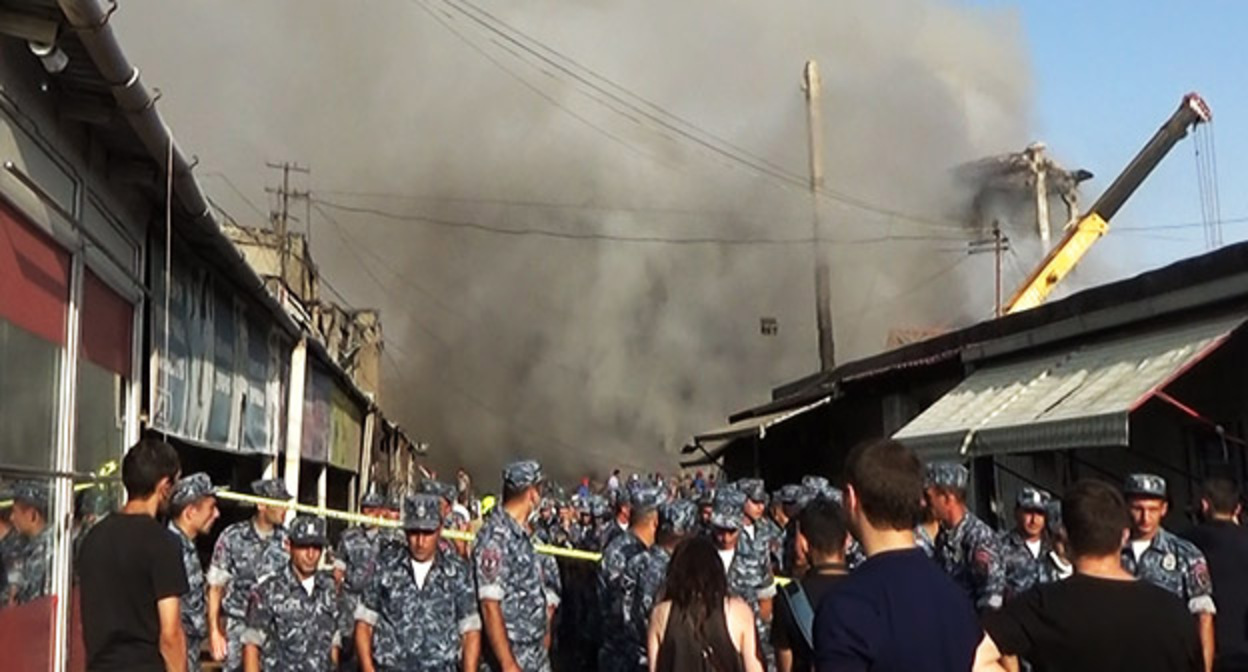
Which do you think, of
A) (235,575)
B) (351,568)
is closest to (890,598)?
(235,575)

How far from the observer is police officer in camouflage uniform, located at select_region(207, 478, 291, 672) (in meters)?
6.12

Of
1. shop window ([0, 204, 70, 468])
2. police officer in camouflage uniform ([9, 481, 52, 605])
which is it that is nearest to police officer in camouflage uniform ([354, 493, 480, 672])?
police officer in camouflage uniform ([9, 481, 52, 605])

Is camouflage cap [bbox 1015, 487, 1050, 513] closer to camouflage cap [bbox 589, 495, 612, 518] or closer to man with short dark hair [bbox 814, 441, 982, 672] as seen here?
man with short dark hair [bbox 814, 441, 982, 672]

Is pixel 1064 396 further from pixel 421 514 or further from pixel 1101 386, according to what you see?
pixel 421 514

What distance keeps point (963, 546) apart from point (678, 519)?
4.28ft

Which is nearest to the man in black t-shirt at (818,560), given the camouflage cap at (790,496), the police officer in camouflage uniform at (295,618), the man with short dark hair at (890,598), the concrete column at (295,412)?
the man with short dark hair at (890,598)

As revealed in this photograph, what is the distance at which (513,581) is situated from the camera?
4.73 m

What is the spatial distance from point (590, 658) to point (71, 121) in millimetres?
4088

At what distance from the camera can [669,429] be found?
29969 mm

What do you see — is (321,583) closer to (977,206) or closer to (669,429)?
(669,429)

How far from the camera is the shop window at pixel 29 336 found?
15.2 ft

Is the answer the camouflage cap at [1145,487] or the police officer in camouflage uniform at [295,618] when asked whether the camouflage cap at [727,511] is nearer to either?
the camouflage cap at [1145,487]

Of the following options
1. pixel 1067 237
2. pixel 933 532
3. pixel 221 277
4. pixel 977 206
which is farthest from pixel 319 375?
pixel 977 206

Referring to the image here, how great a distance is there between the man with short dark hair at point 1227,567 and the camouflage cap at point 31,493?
14.8 ft
